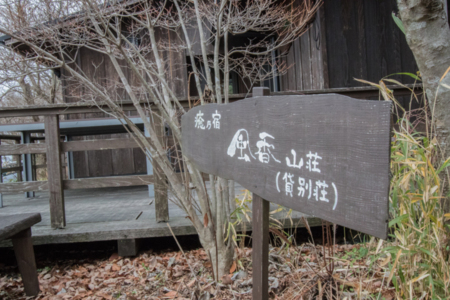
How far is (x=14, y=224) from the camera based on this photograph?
254 centimetres

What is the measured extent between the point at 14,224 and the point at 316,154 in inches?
96.8

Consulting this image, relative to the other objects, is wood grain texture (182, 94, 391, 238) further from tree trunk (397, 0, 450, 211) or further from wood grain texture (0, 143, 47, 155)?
wood grain texture (0, 143, 47, 155)

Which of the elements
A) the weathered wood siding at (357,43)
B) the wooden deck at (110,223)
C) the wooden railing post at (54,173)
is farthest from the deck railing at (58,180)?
the weathered wood siding at (357,43)

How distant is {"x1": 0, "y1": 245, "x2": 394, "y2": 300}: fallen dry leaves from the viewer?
75.6 inches

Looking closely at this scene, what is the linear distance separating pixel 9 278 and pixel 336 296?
3156 millimetres

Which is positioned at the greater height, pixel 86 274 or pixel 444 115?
pixel 444 115

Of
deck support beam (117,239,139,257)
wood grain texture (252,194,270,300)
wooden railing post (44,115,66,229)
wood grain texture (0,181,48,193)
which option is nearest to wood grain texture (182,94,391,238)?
wood grain texture (252,194,270,300)

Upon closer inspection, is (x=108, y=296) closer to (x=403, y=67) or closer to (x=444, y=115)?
(x=444, y=115)

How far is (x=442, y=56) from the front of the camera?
6.31 feet

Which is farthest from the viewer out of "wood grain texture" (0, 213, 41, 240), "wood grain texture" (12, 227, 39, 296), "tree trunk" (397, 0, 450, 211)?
"wood grain texture" (12, 227, 39, 296)

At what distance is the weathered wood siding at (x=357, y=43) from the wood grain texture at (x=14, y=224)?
450 centimetres

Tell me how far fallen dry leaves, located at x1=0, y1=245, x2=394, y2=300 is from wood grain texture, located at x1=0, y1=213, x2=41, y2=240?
0.63 meters

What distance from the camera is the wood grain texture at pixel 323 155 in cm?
95

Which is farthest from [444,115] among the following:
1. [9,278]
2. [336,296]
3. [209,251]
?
[9,278]
